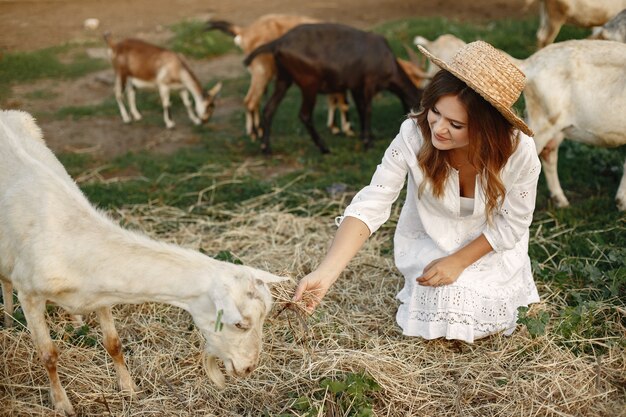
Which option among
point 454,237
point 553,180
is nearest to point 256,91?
point 553,180

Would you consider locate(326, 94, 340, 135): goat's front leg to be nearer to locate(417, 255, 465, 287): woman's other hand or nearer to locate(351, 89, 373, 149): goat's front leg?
locate(351, 89, 373, 149): goat's front leg

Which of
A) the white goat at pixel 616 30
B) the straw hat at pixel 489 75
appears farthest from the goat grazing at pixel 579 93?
the straw hat at pixel 489 75

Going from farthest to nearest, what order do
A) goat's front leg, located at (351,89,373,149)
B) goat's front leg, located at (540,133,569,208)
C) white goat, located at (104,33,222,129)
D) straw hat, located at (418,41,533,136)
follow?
white goat, located at (104,33,222,129)
goat's front leg, located at (351,89,373,149)
goat's front leg, located at (540,133,569,208)
straw hat, located at (418,41,533,136)

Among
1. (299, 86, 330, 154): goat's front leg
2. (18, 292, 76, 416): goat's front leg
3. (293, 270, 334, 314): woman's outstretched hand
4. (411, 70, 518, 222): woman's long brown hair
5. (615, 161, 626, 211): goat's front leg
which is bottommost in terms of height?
(299, 86, 330, 154): goat's front leg

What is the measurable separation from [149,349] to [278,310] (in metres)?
0.79

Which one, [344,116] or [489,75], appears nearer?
[489,75]

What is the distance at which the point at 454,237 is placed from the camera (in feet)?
12.0

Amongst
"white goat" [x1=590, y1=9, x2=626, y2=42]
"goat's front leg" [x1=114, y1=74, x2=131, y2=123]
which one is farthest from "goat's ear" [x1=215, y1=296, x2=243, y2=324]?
"goat's front leg" [x1=114, y1=74, x2=131, y2=123]

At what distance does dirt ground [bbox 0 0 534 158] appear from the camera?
29.3ft

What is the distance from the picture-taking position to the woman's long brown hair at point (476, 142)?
3.02 metres

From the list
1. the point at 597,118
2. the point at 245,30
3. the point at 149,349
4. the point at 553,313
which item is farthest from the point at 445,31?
the point at 149,349

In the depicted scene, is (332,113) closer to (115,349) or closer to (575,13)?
(575,13)

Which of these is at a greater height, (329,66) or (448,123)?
(448,123)

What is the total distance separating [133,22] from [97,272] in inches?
471
